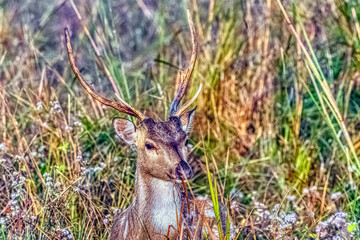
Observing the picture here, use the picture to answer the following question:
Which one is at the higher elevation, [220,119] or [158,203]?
[158,203]

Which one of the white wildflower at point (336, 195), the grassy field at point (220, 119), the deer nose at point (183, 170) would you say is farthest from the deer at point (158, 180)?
the white wildflower at point (336, 195)

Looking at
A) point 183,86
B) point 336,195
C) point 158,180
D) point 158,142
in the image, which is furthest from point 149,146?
point 336,195

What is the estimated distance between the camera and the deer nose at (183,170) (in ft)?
10.7

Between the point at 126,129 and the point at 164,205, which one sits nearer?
the point at 164,205

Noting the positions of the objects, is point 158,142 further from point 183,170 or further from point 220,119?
point 220,119

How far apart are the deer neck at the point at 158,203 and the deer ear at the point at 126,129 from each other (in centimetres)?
25

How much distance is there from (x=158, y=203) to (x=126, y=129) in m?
0.46

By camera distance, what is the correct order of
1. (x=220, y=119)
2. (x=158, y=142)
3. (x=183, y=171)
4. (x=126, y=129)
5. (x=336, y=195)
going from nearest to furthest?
(x=183, y=171), (x=158, y=142), (x=126, y=129), (x=336, y=195), (x=220, y=119)

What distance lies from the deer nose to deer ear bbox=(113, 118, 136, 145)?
1.52ft

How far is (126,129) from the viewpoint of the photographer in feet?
12.2

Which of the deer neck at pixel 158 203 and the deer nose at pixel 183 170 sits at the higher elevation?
the deer nose at pixel 183 170

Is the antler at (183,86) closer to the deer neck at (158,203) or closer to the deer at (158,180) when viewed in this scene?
the deer at (158,180)

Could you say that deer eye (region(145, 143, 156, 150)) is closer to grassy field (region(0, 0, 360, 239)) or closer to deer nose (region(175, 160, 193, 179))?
deer nose (region(175, 160, 193, 179))

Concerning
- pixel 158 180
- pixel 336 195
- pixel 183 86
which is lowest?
pixel 336 195
